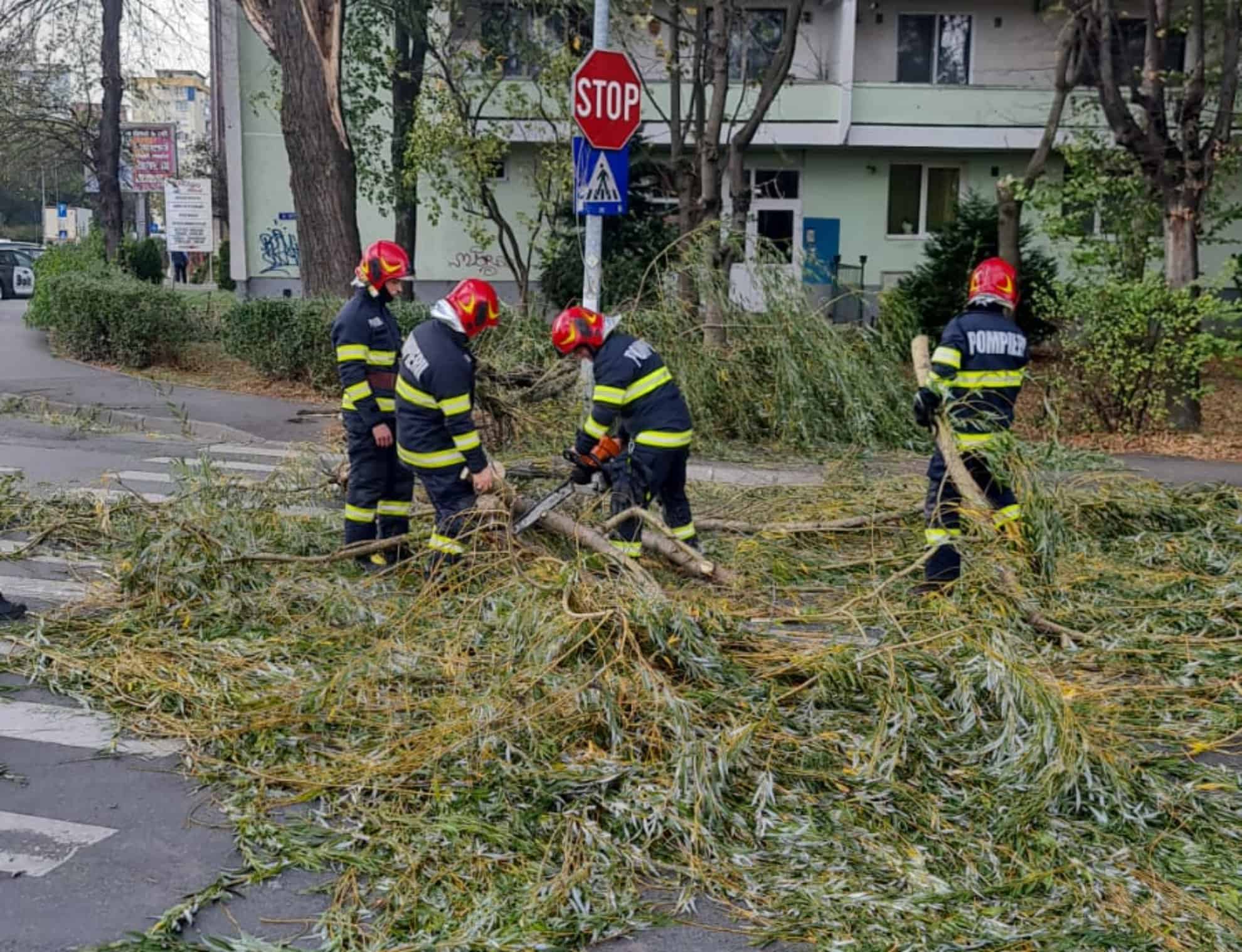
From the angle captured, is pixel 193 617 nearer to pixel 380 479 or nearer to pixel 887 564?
pixel 380 479

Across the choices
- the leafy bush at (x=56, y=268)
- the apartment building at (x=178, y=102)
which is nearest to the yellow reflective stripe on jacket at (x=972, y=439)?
the leafy bush at (x=56, y=268)

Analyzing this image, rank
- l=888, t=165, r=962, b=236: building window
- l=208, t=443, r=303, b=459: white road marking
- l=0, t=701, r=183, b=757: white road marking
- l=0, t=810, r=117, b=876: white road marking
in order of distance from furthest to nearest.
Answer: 1. l=888, t=165, r=962, b=236: building window
2. l=208, t=443, r=303, b=459: white road marking
3. l=0, t=701, r=183, b=757: white road marking
4. l=0, t=810, r=117, b=876: white road marking

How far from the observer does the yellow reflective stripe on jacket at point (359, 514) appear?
287 inches

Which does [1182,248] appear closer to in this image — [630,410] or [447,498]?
[630,410]

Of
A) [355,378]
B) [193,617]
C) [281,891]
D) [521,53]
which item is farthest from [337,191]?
[281,891]

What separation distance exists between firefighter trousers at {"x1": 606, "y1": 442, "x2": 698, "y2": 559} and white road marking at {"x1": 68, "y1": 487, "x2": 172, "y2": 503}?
3.30 metres

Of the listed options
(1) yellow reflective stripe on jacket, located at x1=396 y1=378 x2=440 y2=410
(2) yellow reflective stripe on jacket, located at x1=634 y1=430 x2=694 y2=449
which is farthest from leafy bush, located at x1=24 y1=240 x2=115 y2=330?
(2) yellow reflective stripe on jacket, located at x1=634 y1=430 x2=694 y2=449

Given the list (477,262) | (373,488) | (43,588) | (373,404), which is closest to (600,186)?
(373,404)

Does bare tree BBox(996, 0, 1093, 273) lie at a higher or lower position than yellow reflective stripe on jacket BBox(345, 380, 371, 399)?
higher

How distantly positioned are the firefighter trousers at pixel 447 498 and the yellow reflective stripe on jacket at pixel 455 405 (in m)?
0.33

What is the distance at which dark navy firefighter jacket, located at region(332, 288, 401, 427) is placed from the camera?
290 inches

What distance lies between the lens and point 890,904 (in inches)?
143

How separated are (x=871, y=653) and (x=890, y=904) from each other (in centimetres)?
149

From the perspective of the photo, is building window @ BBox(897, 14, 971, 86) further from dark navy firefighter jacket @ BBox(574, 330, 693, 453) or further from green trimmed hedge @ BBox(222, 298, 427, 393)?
dark navy firefighter jacket @ BBox(574, 330, 693, 453)
